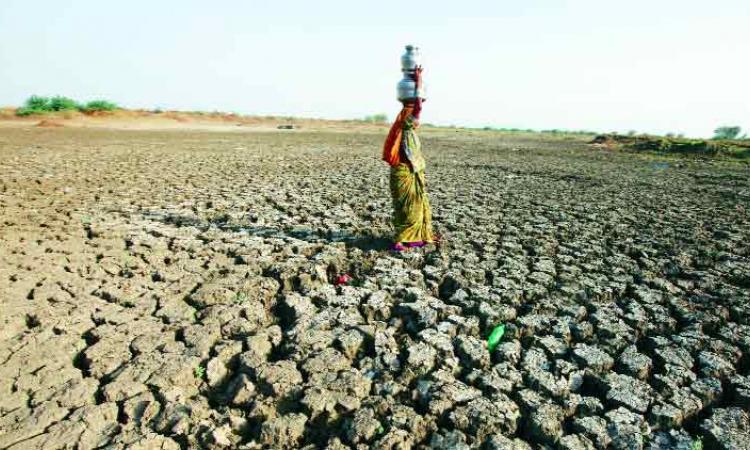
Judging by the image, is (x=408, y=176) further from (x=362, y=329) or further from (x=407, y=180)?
(x=362, y=329)

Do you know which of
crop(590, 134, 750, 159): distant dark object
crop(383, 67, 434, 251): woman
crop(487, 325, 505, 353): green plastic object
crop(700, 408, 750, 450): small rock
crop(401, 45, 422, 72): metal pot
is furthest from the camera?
crop(590, 134, 750, 159): distant dark object

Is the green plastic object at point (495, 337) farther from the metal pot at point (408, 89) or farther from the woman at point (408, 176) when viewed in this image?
the metal pot at point (408, 89)

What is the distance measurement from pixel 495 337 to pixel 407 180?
182 centimetres

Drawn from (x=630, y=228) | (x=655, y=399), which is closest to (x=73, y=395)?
(x=655, y=399)

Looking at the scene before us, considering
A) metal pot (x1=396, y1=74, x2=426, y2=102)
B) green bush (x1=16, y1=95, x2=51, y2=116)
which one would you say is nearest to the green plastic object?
metal pot (x1=396, y1=74, x2=426, y2=102)

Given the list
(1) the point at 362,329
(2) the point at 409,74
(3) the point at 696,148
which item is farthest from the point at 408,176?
(3) the point at 696,148

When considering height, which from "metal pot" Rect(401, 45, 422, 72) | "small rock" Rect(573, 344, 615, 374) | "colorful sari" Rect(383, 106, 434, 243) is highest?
"metal pot" Rect(401, 45, 422, 72)

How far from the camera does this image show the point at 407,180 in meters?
4.35

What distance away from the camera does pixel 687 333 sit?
121 inches

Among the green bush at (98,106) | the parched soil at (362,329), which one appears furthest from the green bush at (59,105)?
the parched soil at (362,329)

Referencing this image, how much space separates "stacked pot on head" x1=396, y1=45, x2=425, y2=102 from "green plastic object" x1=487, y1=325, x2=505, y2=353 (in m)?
2.06

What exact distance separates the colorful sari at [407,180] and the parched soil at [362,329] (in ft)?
0.97

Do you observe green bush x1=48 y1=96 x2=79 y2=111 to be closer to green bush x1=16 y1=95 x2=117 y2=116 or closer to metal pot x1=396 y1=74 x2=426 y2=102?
green bush x1=16 y1=95 x2=117 y2=116

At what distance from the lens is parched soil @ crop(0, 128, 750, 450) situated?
222 centimetres
